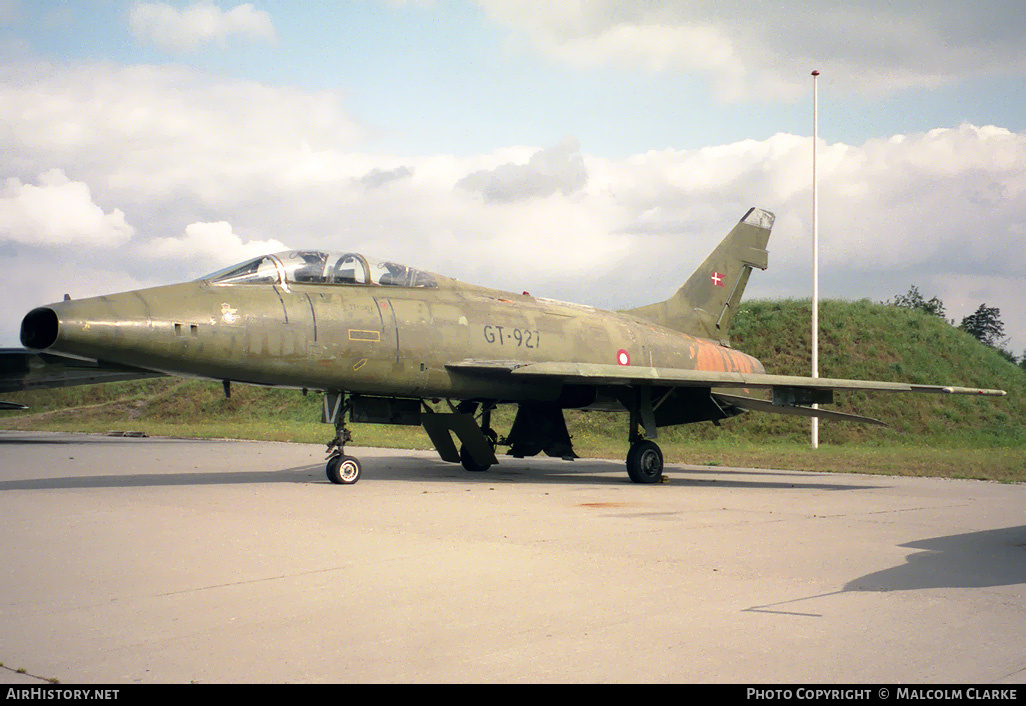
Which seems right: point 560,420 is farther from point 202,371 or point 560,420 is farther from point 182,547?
point 182,547

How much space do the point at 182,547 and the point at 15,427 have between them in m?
34.5

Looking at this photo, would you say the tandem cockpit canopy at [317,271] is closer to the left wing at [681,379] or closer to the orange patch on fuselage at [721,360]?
the left wing at [681,379]

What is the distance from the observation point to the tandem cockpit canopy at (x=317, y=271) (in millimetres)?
10844

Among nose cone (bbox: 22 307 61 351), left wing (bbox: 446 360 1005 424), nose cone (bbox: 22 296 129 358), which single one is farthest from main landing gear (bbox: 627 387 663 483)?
nose cone (bbox: 22 307 61 351)

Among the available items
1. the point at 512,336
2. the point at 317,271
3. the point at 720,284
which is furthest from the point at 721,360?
the point at 317,271

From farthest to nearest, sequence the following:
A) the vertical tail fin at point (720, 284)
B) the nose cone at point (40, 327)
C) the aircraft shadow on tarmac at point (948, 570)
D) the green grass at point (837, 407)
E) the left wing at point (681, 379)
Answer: the green grass at point (837, 407) → the vertical tail fin at point (720, 284) → the left wing at point (681, 379) → the nose cone at point (40, 327) → the aircraft shadow on tarmac at point (948, 570)

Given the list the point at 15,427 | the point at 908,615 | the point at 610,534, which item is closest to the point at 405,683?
the point at 908,615

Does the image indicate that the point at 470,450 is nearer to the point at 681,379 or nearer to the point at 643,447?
the point at 643,447

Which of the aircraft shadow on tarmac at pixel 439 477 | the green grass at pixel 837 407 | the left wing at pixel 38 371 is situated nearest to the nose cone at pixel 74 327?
the aircraft shadow on tarmac at pixel 439 477

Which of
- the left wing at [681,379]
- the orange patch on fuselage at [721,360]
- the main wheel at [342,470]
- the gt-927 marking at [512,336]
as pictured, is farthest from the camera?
the orange patch on fuselage at [721,360]

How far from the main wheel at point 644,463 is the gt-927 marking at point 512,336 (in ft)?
7.71

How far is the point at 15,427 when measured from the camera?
35.6 meters

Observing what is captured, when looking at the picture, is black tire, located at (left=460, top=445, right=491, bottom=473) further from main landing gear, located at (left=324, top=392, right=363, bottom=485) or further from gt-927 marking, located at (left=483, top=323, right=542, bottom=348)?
main landing gear, located at (left=324, top=392, right=363, bottom=485)

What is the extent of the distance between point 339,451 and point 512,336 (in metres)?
3.37
